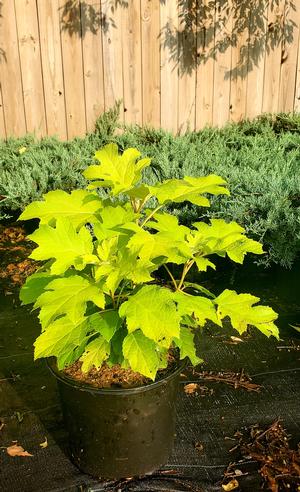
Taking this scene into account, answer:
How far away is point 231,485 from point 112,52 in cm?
457

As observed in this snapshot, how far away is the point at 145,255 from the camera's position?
5.10ft

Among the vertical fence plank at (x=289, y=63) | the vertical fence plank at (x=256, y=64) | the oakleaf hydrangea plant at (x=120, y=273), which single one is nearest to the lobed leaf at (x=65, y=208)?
the oakleaf hydrangea plant at (x=120, y=273)

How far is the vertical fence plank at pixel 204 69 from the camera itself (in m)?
5.77

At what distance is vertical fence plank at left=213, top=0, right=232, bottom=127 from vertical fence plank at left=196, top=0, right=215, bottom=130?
65mm

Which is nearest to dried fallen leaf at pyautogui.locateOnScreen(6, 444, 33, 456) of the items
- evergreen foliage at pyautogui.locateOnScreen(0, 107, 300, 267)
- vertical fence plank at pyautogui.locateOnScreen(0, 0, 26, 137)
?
evergreen foliage at pyautogui.locateOnScreen(0, 107, 300, 267)

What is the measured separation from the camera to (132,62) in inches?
217

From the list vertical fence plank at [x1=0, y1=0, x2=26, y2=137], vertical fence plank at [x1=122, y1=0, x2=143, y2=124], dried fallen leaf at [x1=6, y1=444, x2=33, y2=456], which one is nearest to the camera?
dried fallen leaf at [x1=6, y1=444, x2=33, y2=456]

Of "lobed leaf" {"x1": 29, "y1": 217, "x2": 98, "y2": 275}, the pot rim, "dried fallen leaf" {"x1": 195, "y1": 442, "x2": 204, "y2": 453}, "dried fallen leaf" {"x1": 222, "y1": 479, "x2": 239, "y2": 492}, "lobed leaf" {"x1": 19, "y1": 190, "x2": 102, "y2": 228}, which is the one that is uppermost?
"lobed leaf" {"x1": 19, "y1": 190, "x2": 102, "y2": 228}

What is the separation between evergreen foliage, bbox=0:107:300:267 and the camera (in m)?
3.53

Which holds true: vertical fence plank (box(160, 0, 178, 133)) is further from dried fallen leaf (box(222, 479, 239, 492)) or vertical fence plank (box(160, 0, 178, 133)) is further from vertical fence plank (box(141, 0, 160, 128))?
dried fallen leaf (box(222, 479, 239, 492))

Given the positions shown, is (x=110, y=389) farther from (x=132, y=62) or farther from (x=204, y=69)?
(x=204, y=69)

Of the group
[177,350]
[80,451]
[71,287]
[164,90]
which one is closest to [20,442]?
[80,451]

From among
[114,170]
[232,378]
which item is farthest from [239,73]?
[114,170]

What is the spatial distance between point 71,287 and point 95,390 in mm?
407
